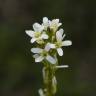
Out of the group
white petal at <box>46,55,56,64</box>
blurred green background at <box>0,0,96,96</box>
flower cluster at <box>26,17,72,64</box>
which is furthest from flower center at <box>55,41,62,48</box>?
blurred green background at <box>0,0,96,96</box>

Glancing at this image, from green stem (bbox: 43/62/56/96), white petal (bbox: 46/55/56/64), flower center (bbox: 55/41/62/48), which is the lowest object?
green stem (bbox: 43/62/56/96)

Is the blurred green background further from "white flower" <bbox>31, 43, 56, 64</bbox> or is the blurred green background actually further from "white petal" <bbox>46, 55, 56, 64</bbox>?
"white petal" <bbox>46, 55, 56, 64</bbox>

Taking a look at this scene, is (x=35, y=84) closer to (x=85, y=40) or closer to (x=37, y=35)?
(x=85, y=40)

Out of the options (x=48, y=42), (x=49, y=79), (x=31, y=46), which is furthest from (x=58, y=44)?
(x=31, y=46)

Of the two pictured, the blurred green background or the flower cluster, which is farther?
the blurred green background

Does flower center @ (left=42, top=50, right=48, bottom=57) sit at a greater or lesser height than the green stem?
greater

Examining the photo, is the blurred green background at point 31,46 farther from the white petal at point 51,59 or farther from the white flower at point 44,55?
the white petal at point 51,59

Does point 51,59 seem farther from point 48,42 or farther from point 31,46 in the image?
point 31,46

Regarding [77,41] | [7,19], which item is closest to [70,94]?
[77,41]

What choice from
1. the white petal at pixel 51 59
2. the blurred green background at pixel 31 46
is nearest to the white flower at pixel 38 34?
the white petal at pixel 51 59
